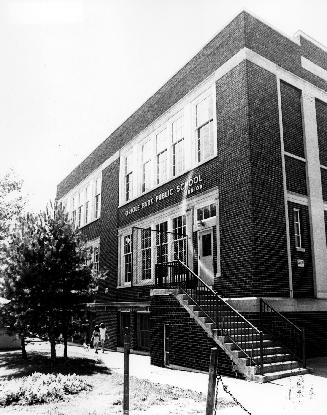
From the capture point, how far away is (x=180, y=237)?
16.1 m

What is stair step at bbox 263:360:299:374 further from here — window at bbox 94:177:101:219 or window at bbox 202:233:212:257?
window at bbox 94:177:101:219

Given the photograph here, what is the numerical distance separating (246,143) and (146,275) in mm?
7826

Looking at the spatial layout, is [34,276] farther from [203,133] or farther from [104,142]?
[104,142]

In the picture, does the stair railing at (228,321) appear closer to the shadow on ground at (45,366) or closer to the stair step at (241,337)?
the stair step at (241,337)

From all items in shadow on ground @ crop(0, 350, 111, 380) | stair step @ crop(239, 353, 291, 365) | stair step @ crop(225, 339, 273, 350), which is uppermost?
stair step @ crop(225, 339, 273, 350)

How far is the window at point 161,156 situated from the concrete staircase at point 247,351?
711 cm

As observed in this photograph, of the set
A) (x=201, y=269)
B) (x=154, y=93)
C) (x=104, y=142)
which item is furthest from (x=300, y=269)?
(x=104, y=142)

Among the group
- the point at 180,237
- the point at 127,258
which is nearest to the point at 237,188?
the point at 180,237

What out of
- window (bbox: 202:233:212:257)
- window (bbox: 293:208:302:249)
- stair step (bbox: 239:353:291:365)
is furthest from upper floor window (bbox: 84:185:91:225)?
stair step (bbox: 239:353:291:365)

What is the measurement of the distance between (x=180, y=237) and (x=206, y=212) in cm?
178

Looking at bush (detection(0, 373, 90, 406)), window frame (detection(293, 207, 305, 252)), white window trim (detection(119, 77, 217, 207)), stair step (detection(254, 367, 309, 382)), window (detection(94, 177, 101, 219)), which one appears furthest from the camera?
window (detection(94, 177, 101, 219))

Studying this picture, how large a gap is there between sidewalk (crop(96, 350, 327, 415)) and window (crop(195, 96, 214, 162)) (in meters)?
7.45

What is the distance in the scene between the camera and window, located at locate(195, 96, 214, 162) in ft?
50.4

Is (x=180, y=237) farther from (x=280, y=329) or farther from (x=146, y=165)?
(x=280, y=329)
